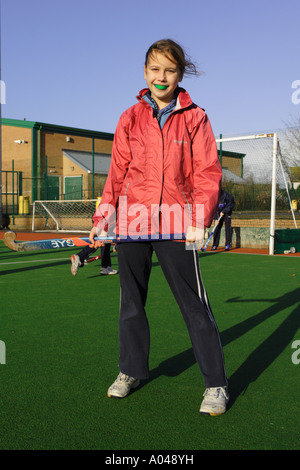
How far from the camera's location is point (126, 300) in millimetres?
3066

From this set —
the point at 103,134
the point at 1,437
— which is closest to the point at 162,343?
the point at 1,437

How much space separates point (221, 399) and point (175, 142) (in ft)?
4.73

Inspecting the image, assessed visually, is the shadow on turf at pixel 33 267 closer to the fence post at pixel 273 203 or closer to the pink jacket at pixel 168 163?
the fence post at pixel 273 203

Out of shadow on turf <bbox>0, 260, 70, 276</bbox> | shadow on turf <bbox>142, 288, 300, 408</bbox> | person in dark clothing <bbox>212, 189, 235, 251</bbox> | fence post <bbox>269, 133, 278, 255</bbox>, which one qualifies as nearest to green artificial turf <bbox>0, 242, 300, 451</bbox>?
shadow on turf <bbox>142, 288, 300, 408</bbox>

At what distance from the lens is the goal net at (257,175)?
13.8 metres

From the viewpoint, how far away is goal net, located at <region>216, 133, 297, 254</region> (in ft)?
45.1

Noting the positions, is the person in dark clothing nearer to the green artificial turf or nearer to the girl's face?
the green artificial turf

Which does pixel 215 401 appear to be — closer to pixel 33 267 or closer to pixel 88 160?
pixel 33 267

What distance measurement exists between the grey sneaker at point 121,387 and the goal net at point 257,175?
979cm

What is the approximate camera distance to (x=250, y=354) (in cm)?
393

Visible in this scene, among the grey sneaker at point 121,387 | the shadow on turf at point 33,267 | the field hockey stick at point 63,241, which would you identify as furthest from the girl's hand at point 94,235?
the shadow on turf at point 33,267

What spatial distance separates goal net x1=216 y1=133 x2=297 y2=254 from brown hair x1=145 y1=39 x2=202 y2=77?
9.91 meters

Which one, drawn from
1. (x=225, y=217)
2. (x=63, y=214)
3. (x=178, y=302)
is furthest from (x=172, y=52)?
(x=63, y=214)
